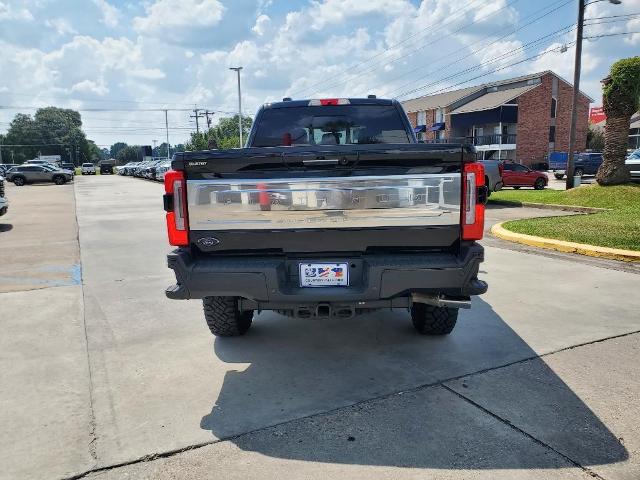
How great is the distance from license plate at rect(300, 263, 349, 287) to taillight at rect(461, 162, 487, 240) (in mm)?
905

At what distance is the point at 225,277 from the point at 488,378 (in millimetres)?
2092

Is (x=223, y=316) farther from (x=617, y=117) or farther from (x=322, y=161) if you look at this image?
(x=617, y=117)

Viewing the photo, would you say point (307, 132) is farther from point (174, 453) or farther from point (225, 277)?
point (174, 453)

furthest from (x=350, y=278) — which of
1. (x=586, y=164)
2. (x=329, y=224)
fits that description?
(x=586, y=164)

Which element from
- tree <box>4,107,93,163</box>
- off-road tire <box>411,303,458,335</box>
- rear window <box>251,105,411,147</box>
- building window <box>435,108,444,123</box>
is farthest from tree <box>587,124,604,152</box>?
tree <box>4,107,93,163</box>

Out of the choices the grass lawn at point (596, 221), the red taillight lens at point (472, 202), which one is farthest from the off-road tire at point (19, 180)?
the red taillight lens at point (472, 202)

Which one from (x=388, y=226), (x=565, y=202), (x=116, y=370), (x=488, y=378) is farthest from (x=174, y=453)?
(x=565, y=202)

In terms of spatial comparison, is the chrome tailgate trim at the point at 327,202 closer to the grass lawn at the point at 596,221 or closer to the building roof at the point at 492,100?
the grass lawn at the point at 596,221

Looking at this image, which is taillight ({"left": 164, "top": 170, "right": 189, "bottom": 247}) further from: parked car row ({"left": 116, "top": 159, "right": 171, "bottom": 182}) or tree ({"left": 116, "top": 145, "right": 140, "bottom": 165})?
tree ({"left": 116, "top": 145, "right": 140, "bottom": 165})

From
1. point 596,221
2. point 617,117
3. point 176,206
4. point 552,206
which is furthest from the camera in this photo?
point 617,117

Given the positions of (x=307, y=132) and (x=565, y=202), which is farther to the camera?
(x=565, y=202)

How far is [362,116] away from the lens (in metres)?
5.66

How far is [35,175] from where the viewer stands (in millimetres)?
39531

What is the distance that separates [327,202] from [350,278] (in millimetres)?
568
